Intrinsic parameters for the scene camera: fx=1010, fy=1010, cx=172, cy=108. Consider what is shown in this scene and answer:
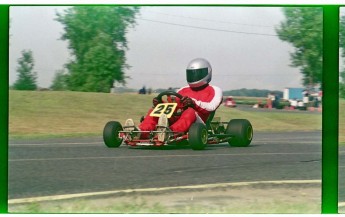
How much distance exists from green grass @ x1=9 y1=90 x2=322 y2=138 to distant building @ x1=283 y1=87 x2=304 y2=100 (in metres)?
0.19

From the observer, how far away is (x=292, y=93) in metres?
10.6

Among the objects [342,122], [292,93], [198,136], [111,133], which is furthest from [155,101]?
[342,122]

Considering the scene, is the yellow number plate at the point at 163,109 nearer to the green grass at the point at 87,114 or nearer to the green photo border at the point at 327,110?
the green grass at the point at 87,114

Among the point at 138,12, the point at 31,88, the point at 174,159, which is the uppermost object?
the point at 138,12

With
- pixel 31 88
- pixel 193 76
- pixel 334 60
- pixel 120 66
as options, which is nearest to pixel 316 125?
pixel 334 60

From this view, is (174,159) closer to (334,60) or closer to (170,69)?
(170,69)

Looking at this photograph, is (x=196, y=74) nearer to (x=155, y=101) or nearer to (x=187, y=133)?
(x=155, y=101)

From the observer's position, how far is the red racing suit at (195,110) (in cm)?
1088

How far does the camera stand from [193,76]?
1050 cm

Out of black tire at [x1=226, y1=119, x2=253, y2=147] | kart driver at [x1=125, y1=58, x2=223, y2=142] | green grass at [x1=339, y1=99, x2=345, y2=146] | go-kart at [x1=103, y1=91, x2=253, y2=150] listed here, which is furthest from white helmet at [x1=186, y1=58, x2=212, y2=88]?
green grass at [x1=339, y1=99, x2=345, y2=146]

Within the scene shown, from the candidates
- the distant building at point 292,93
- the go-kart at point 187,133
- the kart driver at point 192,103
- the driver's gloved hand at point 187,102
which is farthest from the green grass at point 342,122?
the driver's gloved hand at point 187,102

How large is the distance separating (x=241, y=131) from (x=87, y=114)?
168 centimetres

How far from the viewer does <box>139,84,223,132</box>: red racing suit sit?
1088 cm
